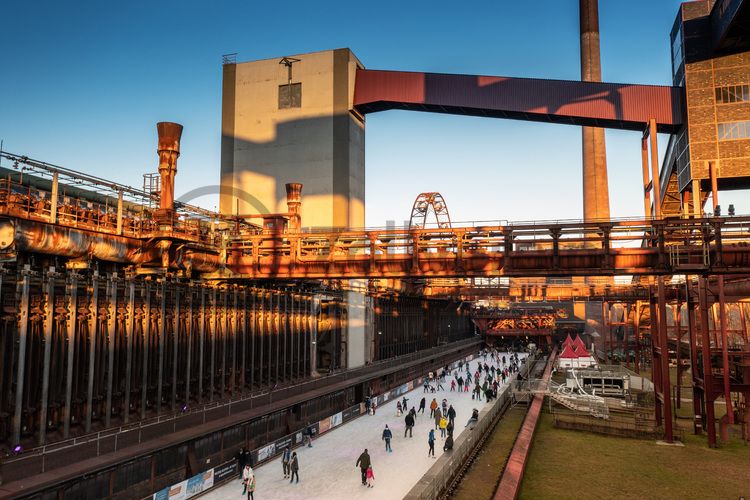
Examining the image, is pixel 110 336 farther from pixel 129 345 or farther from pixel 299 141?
pixel 299 141

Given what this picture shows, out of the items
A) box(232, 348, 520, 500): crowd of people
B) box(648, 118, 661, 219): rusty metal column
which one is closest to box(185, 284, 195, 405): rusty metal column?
box(232, 348, 520, 500): crowd of people

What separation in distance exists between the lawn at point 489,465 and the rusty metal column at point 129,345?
1503 centimetres

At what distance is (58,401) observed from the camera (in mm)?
22297

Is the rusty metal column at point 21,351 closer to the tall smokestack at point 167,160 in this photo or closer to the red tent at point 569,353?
the tall smokestack at point 167,160

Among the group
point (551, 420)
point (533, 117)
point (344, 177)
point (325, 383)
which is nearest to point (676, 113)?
point (533, 117)

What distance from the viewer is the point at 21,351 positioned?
20359 mm

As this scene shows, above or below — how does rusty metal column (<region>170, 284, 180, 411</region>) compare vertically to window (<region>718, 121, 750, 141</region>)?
below

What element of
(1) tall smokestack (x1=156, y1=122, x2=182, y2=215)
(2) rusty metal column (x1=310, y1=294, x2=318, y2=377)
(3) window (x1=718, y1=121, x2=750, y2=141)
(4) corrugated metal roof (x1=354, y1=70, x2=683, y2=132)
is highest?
(4) corrugated metal roof (x1=354, y1=70, x2=683, y2=132)

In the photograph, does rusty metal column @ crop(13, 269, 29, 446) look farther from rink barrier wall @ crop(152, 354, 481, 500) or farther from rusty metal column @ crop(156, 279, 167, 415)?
rusty metal column @ crop(156, 279, 167, 415)

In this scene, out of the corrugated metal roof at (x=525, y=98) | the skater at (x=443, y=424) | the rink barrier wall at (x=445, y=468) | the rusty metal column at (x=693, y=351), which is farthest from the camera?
the corrugated metal roof at (x=525, y=98)

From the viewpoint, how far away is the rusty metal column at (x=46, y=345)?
2111cm

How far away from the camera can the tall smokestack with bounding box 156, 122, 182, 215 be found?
1062 inches

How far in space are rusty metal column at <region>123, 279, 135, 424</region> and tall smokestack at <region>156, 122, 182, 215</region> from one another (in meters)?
4.05

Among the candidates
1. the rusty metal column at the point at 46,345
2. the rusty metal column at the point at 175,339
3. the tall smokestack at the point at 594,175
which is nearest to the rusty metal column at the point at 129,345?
the rusty metal column at the point at 175,339
